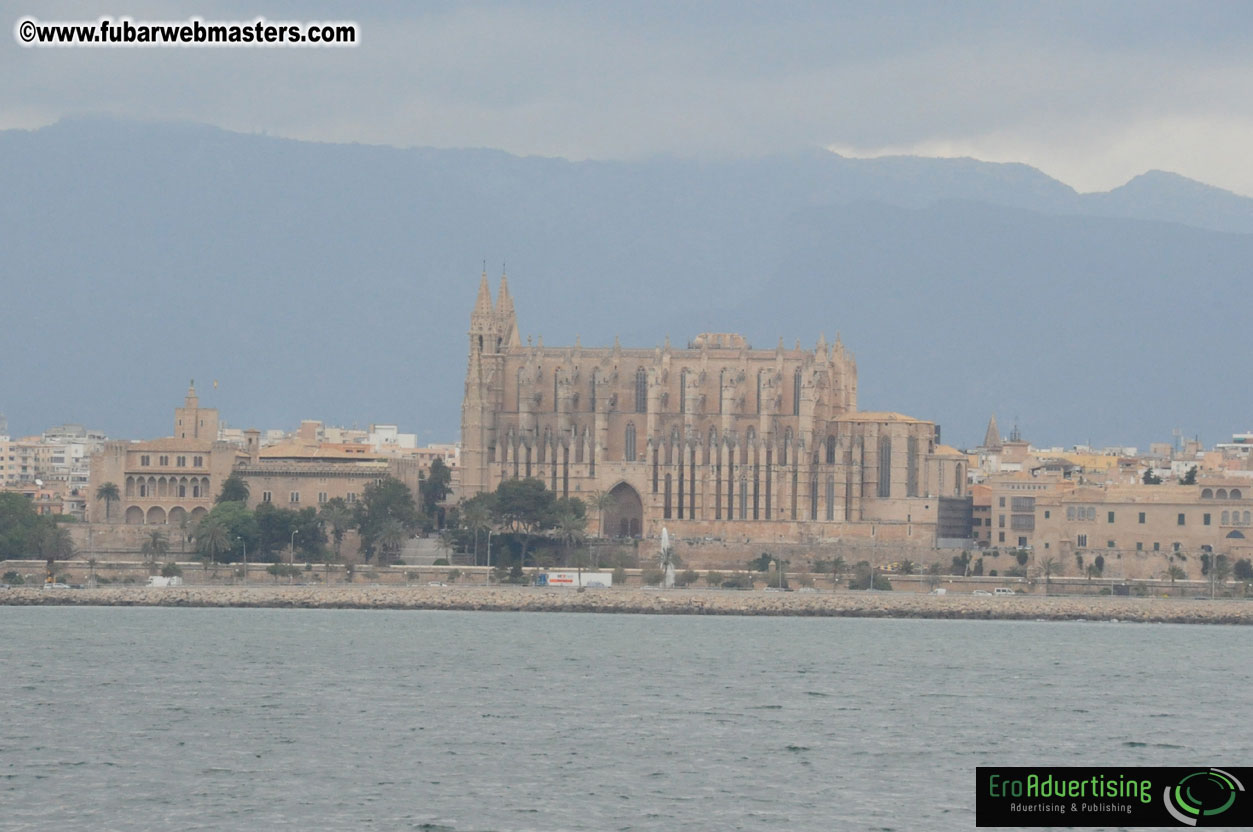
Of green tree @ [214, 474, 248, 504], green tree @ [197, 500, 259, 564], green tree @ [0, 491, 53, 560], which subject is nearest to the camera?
green tree @ [0, 491, 53, 560]

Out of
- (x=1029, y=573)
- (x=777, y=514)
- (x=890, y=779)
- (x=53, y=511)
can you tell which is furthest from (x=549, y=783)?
(x=53, y=511)

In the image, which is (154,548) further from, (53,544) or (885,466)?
(885,466)

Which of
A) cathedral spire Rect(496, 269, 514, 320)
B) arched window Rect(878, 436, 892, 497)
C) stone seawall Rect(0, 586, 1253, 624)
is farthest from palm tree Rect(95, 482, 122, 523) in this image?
arched window Rect(878, 436, 892, 497)

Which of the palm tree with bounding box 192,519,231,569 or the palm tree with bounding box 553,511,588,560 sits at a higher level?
the palm tree with bounding box 553,511,588,560

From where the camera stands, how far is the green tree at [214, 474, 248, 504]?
122562 mm

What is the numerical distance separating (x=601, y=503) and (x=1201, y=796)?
86.3 meters

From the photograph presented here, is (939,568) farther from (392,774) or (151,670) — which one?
(392,774)

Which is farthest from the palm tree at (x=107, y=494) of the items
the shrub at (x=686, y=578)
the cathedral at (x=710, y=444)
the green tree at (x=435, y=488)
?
the shrub at (x=686, y=578)

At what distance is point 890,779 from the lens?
155 feet

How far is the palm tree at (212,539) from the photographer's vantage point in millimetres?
112750

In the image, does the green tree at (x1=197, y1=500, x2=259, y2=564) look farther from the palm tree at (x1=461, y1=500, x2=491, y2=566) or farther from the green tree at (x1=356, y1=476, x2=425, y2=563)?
the palm tree at (x1=461, y1=500, x2=491, y2=566)

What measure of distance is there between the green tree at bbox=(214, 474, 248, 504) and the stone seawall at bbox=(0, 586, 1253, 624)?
1756cm

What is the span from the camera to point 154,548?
369 feet

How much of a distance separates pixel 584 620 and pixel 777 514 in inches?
1133
